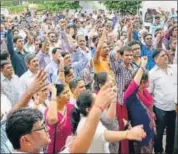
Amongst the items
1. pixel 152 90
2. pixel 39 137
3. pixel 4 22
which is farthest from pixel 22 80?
pixel 4 22

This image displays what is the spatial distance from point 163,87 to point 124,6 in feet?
3.25

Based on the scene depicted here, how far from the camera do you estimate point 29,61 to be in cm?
265

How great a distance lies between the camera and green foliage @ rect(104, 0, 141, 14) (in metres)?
3.46

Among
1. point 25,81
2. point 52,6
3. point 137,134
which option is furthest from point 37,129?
point 52,6

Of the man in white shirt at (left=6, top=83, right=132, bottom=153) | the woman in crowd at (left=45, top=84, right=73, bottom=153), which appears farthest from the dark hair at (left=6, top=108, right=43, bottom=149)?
the woman in crowd at (left=45, top=84, right=73, bottom=153)

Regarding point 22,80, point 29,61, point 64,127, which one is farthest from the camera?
point 29,61

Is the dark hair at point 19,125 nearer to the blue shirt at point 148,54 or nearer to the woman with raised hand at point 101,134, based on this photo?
the woman with raised hand at point 101,134

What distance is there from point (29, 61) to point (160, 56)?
0.96 metres

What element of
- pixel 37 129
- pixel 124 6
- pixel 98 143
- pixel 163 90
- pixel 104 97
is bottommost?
pixel 163 90

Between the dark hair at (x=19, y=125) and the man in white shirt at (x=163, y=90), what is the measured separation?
1.62 meters

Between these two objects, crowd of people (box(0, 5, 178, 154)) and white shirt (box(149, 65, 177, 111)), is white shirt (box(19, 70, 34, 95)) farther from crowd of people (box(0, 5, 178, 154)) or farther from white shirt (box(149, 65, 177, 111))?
white shirt (box(149, 65, 177, 111))

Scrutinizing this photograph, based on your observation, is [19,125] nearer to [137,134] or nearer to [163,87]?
[137,134]

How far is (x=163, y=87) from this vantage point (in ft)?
9.28

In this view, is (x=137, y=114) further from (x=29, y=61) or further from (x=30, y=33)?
(x=30, y=33)
